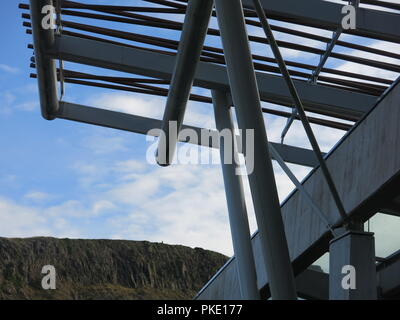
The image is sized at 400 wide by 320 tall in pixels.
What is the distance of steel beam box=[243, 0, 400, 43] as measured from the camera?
541 inches

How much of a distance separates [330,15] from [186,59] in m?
3.86

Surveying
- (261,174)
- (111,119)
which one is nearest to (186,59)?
(261,174)

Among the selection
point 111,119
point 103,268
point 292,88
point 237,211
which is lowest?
point 292,88

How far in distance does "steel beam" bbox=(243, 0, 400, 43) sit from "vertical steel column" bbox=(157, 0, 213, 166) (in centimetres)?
235

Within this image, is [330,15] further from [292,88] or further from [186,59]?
[292,88]

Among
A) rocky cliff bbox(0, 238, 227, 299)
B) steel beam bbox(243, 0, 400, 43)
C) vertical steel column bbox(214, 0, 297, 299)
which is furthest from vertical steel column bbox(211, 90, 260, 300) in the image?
rocky cliff bbox(0, 238, 227, 299)

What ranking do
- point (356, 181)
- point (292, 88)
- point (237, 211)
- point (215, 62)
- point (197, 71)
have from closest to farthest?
point (292, 88) → point (356, 181) → point (237, 211) → point (197, 71) → point (215, 62)

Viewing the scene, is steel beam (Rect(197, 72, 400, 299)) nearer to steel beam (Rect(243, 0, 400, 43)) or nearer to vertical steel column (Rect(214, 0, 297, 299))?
vertical steel column (Rect(214, 0, 297, 299))

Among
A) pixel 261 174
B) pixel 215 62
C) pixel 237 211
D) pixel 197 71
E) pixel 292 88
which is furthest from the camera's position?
pixel 215 62

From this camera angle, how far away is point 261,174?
30.0 feet

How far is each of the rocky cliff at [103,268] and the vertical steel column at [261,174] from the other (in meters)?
76.8

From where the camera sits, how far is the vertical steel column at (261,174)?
915 centimetres

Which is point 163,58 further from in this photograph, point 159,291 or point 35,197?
point 159,291

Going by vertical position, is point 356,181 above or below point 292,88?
below
